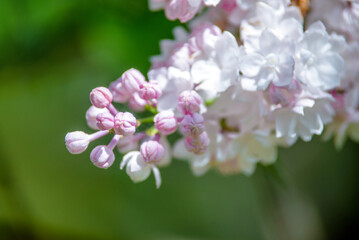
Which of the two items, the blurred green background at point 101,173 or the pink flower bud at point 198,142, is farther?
the blurred green background at point 101,173

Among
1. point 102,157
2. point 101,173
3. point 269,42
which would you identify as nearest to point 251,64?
point 269,42

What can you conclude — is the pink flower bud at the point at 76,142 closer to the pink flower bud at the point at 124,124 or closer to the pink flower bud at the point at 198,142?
the pink flower bud at the point at 124,124

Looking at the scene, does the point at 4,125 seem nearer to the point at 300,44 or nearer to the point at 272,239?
the point at 272,239

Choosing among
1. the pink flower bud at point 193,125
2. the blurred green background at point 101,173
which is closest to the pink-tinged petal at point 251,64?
the pink flower bud at point 193,125

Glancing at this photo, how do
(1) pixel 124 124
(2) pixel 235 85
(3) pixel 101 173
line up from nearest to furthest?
(1) pixel 124 124, (2) pixel 235 85, (3) pixel 101 173

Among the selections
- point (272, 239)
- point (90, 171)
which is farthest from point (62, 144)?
point (272, 239)

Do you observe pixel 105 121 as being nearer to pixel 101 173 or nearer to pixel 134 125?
pixel 134 125
